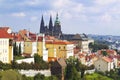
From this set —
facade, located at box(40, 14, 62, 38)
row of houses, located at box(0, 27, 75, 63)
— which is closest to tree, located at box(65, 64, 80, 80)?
row of houses, located at box(0, 27, 75, 63)

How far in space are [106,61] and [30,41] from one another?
21504mm

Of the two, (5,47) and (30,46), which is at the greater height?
(5,47)

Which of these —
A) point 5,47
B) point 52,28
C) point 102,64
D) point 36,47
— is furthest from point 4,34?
point 52,28

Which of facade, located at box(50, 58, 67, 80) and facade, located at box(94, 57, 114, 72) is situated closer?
facade, located at box(50, 58, 67, 80)

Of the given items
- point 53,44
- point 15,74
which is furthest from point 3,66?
point 53,44

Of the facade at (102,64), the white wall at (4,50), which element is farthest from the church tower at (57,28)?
the white wall at (4,50)

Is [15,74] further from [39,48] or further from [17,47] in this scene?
[39,48]

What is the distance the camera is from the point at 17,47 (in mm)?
60625

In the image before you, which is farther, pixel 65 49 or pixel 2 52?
pixel 65 49

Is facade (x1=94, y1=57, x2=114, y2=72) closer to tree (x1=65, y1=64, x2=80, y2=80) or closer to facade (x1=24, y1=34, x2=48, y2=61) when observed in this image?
facade (x1=24, y1=34, x2=48, y2=61)

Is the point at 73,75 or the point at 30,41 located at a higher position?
the point at 30,41

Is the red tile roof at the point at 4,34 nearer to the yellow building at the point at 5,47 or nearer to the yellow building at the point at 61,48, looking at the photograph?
the yellow building at the point at 5,47

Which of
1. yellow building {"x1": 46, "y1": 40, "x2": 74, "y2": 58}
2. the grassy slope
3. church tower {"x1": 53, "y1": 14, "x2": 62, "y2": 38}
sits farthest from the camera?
church tower {"x1": 53, "y1": 14, "x2": 62, "y2": 38}

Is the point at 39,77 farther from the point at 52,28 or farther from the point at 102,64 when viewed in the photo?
the point at 52,28
